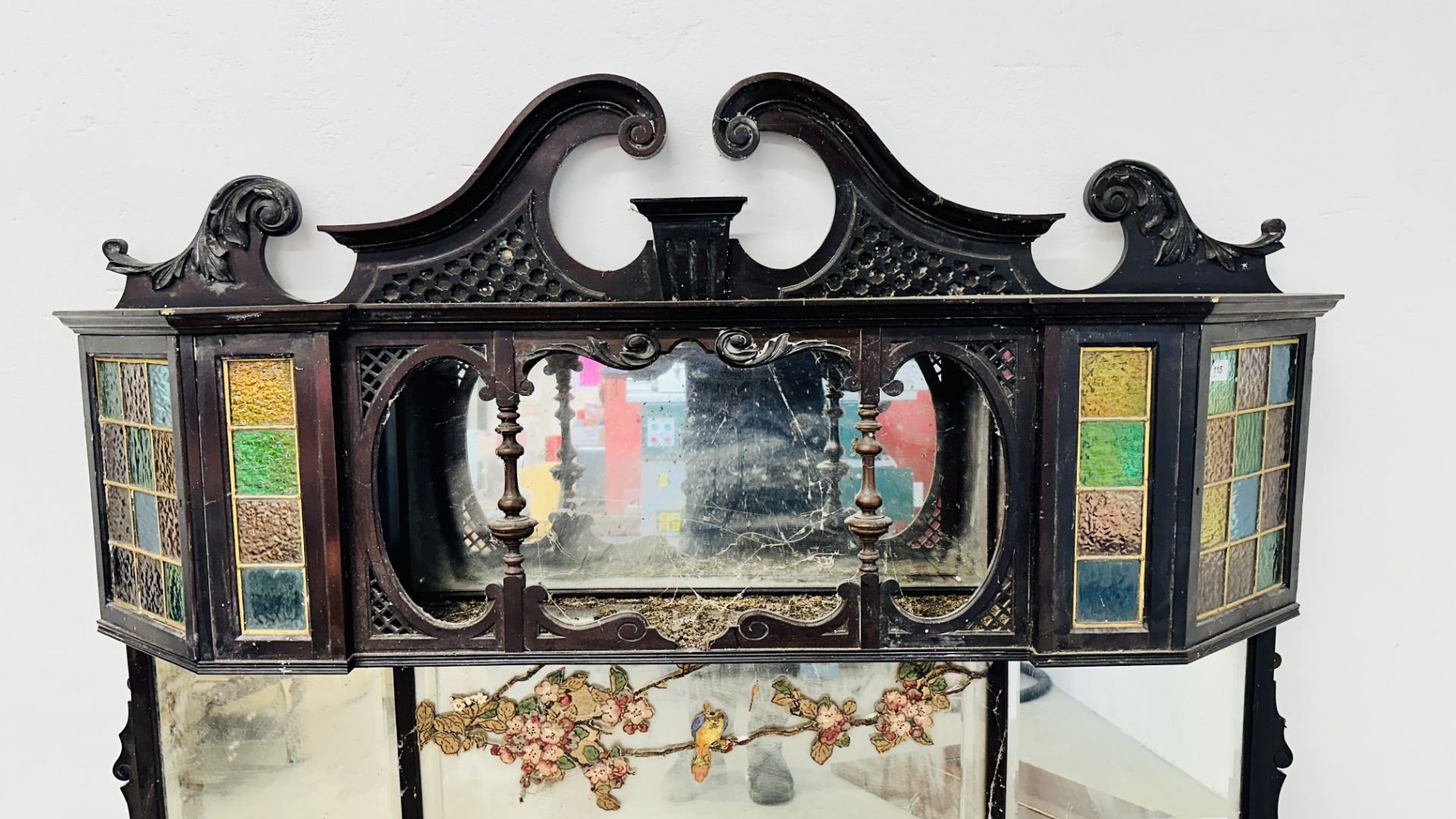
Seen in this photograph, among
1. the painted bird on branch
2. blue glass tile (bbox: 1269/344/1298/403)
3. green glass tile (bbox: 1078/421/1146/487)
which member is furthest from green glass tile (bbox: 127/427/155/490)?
blue glass tile (bbox: 1269/344/1298/403)

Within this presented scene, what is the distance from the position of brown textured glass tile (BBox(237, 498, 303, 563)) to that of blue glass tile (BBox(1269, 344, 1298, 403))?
1639mm

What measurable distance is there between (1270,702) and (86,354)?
2233 millimetres

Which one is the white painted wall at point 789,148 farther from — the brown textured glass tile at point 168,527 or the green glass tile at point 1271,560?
the brown textured glass tile at point 168,527

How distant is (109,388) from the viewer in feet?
4.59

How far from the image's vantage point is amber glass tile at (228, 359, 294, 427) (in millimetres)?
1297

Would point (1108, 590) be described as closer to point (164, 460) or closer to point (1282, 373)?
point (1282, 373)


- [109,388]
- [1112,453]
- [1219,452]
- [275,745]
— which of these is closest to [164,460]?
[109,388]

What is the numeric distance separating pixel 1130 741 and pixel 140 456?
1.86 meters

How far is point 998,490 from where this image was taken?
1548mm

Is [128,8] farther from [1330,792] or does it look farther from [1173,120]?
[1330,792]

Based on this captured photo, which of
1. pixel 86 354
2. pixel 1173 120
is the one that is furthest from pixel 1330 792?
pixel 86 354

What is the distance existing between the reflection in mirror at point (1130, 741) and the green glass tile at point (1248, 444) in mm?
407

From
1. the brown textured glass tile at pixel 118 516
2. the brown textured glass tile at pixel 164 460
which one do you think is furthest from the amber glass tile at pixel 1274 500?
the brown textured glass tile at pixel 118 516

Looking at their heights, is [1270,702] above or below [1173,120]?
below
